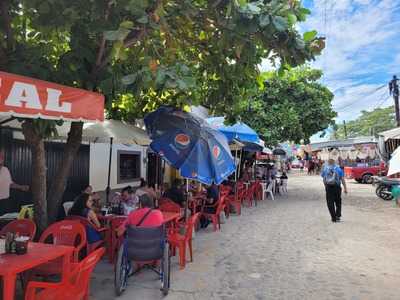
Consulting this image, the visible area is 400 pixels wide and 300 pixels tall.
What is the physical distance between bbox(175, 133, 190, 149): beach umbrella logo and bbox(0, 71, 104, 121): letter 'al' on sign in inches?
84.9

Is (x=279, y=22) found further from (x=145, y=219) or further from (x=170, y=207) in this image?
(x=170, y=207)

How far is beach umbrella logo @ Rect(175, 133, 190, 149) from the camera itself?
5918mm

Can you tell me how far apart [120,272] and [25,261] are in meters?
1.43

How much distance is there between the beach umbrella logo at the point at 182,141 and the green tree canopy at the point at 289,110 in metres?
9.18

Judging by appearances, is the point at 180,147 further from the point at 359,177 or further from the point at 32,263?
the point at 359,177

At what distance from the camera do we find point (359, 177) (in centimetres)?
2447

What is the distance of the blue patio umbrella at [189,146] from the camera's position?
18.4ft

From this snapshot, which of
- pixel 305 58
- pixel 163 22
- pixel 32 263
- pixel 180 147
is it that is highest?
pixel 163 22

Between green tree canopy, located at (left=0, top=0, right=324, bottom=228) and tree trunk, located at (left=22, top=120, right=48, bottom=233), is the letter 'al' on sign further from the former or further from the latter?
tree trunk, located at (left=22, top=120, right=48, bottom=233)

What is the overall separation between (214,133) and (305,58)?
2.44m

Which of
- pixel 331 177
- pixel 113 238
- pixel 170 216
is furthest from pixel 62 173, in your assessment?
pixel 331 177

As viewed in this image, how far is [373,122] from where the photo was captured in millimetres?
63219

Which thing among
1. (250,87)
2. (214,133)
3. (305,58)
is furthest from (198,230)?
(305,58)

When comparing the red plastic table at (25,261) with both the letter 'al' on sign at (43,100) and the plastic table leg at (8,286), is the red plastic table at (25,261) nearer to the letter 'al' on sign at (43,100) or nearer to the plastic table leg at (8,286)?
the plastic table leg at (8,286)
